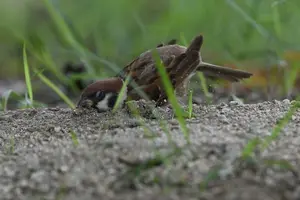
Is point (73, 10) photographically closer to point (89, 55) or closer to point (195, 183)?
point (89, 55)

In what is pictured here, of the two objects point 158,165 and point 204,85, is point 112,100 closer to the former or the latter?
point 204,85

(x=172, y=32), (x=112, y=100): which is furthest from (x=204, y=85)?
(x=172, y=32)

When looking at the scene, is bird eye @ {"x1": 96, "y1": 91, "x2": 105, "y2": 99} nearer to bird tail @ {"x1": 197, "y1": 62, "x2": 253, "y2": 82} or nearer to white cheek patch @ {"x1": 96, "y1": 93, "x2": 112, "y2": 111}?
white cheek patch @ {"x1": 96, "y1": 93, "x2": 112, "y2": 111}

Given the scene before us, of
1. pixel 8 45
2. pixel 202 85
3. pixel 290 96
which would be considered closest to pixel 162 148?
pixel 202 85

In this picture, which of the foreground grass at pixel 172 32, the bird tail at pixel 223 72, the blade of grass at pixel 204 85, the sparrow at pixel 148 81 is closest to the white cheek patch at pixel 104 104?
the sparrow at pixel 148 81

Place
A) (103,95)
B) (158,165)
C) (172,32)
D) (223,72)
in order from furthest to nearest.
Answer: (172,32) → (223,72) → (103,95) → (158,165)
